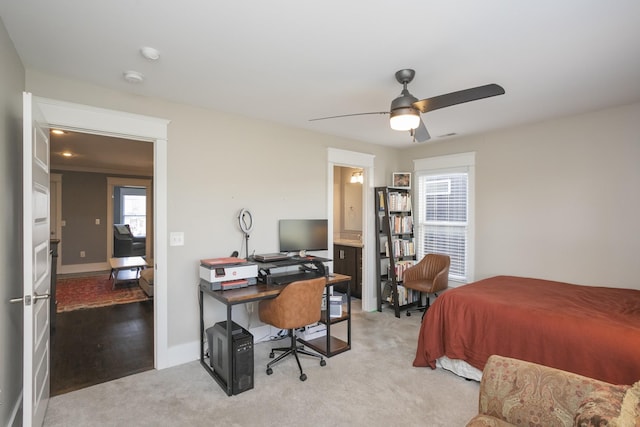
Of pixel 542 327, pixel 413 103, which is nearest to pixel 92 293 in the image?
pixel 413 103

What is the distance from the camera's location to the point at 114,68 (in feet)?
7.67

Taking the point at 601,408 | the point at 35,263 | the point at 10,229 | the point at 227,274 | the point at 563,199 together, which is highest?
the point at 563,199

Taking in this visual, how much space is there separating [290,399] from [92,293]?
4.75 m

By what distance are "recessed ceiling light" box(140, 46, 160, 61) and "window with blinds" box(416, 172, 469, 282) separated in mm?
3786

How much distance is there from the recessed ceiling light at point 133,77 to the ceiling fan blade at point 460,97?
2018 mm

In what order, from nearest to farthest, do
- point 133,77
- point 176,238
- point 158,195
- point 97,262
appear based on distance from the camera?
point 133,77 → point 158,195 → point 176,238 → point 97,262

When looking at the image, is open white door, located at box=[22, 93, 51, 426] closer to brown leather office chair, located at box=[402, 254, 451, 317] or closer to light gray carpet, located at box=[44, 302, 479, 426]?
light gray carpet, located at box=[44, 302, 479, 426]

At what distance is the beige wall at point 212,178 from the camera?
9.48 ft

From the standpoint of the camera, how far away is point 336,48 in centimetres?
206

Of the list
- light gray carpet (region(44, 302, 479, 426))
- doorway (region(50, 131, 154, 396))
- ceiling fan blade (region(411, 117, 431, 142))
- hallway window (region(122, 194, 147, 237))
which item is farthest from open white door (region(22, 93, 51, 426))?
hallway window (region(122, 194, 147, 237))

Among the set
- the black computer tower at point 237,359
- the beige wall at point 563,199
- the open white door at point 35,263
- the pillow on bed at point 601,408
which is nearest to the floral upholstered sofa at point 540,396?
the pillow on bed at point 601,408

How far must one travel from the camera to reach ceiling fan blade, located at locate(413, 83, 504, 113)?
192cm

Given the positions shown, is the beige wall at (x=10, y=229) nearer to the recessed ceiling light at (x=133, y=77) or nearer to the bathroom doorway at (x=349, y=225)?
the recessed ceiling light at (x=133, y=77)

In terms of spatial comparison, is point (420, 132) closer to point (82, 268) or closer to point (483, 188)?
point (483, 188)
